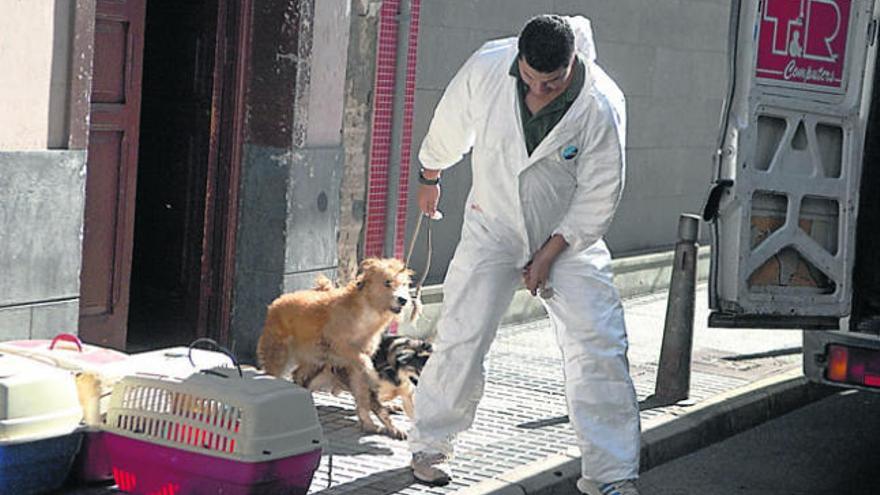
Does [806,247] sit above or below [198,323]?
above

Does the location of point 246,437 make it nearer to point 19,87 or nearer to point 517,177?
point 517,177

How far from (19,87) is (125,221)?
57.5 inches

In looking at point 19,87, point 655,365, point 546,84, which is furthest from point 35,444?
point 655,365

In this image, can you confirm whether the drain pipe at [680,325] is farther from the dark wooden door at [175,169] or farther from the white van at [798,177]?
the dark wooden door at [175,169]

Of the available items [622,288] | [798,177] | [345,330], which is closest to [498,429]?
[345,330]

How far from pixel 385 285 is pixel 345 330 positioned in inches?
11.5

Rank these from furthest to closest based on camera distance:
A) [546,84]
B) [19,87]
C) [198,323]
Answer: [198,323] < [19,87] < [546,84]

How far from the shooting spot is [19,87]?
6.81 m

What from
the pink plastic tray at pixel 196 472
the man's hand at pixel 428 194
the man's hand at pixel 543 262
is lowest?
the pink plastic tray at pixel 196 472

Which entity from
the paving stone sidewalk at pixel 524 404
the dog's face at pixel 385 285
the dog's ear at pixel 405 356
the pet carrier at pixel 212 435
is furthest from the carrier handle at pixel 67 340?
the dog's ear at pixel 405 356

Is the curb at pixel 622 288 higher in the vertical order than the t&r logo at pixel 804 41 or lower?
lower

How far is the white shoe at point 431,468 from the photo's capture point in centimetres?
646

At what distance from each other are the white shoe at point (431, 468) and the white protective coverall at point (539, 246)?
33 mm

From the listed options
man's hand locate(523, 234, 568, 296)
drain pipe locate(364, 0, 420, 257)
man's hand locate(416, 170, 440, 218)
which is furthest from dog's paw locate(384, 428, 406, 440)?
drain pipe locate(364, 0, 420, 257)
